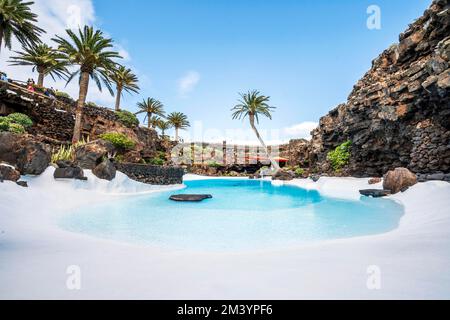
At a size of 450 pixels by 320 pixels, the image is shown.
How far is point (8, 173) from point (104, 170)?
4.58 metres

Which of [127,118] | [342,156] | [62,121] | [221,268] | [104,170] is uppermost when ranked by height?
[127,118]

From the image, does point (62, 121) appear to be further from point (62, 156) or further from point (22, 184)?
point (22, 184)

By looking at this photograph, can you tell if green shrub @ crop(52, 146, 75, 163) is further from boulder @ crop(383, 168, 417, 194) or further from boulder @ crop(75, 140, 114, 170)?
boulder @ crop(383, 168, 417, 194)

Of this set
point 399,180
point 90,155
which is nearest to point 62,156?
point 90,155

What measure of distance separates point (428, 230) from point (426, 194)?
17.2 feet

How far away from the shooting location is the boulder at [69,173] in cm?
938

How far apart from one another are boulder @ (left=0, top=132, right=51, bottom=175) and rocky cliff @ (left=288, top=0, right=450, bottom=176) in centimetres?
1832

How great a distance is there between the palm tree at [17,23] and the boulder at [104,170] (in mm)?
15250

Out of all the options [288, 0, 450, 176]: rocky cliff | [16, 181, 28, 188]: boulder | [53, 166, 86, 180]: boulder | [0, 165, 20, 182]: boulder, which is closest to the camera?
[0, 165, 20, 182]: boulder

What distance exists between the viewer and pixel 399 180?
35.4 ft

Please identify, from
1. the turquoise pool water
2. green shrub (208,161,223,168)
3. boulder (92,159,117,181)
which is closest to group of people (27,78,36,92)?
boulder (92,159,117,181)

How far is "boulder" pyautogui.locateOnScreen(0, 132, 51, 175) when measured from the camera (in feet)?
26.0
